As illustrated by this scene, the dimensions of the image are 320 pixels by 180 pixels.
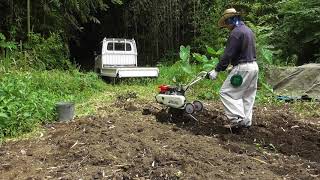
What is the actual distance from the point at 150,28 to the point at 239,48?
1202 centimetres

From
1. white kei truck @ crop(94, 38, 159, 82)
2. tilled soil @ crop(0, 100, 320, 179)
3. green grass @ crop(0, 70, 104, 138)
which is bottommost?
tilled soil @ crop(0, 100, 320, 179)

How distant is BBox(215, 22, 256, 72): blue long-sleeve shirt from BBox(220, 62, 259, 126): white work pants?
113 mm

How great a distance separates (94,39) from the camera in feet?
64.5

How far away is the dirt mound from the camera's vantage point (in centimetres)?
1045

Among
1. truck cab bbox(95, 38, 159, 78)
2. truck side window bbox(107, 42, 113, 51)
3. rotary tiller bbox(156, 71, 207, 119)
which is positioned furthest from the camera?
truck side window bbox(107, 42, 113, 51)

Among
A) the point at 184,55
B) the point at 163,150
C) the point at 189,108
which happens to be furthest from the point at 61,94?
the point at 163,150

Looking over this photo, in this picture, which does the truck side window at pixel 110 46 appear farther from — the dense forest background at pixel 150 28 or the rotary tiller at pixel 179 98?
the rotary tiller at pixel 179 98

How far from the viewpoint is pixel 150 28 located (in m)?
18.4

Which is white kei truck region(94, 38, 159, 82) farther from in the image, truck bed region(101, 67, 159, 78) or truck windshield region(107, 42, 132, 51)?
truck bed region(101, 67, 159, 78)

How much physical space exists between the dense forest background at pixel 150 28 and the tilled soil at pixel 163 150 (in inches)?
177

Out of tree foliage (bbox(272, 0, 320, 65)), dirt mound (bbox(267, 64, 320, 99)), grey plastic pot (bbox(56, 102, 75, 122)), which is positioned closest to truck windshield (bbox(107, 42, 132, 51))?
tree foliage (bbox(272, 0, 320, 65))

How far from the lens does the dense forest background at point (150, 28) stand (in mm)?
12938

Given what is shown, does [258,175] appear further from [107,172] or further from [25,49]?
[25,49]

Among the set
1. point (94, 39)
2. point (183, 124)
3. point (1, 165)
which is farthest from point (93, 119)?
point (94, 39)
